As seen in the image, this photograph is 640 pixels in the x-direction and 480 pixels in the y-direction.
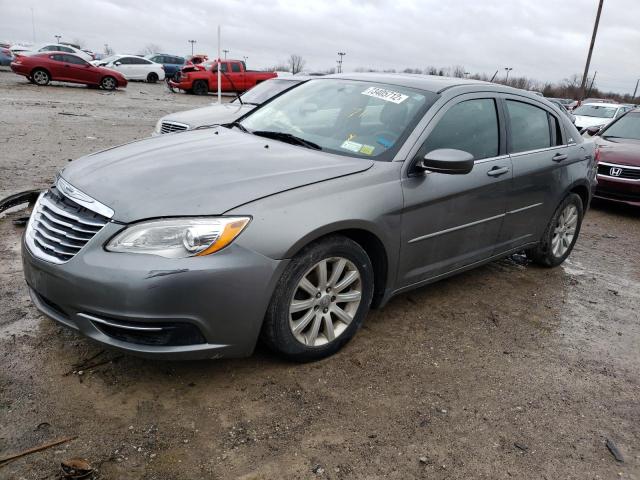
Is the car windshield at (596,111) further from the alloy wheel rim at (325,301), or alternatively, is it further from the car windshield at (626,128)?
the alloy wheel rim at (325,301)

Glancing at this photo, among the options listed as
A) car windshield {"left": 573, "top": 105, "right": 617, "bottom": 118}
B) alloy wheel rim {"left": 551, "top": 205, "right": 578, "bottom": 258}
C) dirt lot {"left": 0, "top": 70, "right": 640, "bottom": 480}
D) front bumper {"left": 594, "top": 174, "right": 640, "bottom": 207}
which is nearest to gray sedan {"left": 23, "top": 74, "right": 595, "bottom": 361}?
dirt lot {"left": 0, "top": 70, "right": 640, "bottom": 480}

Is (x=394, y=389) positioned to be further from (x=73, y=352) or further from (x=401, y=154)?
(x=73, y=352)

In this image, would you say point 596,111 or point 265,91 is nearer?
point 265,91

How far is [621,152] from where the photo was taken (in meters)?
7.84

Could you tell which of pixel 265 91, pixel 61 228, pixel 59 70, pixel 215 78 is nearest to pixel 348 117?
pixel 61 228

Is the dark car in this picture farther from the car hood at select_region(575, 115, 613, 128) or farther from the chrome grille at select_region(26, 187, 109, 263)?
the chrome grille at select_region(26, 187, 109, 263)

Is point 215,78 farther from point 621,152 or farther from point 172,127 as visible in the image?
point 621,152

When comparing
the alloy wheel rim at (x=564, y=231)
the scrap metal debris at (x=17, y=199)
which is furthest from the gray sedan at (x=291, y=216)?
the scrap metal debris at (x=17, y=199)

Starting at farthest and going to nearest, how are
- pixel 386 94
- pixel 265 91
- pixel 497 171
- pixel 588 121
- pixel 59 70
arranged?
pixel 59 70, pixel 588 121, pixel 265 91, pixel 497 171, pixel 386 94

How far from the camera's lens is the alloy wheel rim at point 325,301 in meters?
2.92

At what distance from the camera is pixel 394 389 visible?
2.95m

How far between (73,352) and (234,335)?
41.2 inches

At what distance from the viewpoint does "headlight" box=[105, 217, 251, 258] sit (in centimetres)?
251

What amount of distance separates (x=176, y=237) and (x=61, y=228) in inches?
26.8
